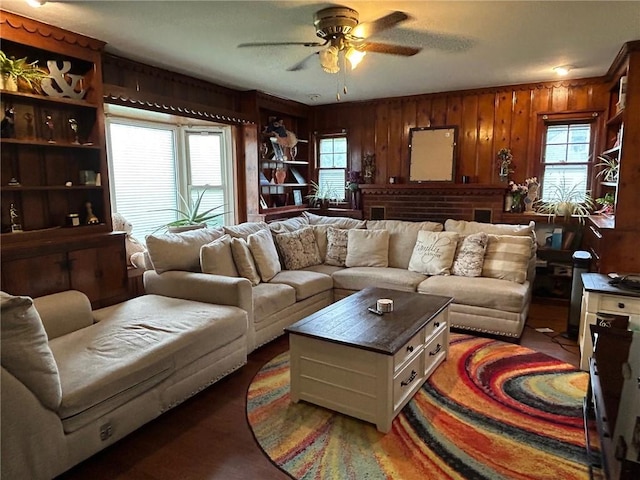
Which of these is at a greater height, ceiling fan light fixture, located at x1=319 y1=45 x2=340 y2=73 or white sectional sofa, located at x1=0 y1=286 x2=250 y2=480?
ceiling fan light fixture, located at x1=319 y1=45 x2=340 y2=73

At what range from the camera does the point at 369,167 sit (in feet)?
19.5

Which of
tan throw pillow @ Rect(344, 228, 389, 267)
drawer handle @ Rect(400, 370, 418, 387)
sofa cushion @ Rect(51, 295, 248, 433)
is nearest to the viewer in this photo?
sofa cushion @ Rect(51, 295, 248, 433)

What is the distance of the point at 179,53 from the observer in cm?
363

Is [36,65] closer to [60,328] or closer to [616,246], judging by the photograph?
[60,328]

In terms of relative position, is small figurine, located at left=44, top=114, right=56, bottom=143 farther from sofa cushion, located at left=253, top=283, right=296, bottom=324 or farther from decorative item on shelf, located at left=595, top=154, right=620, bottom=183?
decorative item on shelf, located at left=595, top=154, right=620, bottom=183

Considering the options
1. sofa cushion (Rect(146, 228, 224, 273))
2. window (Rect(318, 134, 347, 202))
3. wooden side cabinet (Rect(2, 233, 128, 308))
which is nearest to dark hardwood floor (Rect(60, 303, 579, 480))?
sofa cushion (Rect(146, 228, 224, 273))

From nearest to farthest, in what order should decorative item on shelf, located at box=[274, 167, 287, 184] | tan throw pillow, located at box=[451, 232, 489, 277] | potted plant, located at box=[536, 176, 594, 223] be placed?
tan throw pillow, located at box=[451, 232, 489, 277]
potted plant, located at box=[536, 176, 594, 223]
decorative item on shelf, located at box=[274, 167, 287, 184]

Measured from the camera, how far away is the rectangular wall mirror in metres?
5.37

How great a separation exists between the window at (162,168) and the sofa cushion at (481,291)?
3009mm

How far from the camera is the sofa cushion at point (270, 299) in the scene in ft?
10.9

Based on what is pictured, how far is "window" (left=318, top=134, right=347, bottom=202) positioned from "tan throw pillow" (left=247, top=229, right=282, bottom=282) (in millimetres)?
2423

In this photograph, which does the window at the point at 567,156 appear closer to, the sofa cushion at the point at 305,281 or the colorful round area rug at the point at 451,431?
the colorful round area rug at the point at 451,431

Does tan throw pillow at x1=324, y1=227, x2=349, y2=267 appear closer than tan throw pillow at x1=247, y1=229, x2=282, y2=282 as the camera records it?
No

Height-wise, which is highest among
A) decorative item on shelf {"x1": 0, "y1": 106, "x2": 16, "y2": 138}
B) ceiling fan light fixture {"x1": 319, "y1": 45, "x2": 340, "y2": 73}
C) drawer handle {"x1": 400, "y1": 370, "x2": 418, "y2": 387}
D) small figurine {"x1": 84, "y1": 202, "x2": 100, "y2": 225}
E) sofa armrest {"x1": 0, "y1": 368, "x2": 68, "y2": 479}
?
ceiling fan light fixture {"x1": 319, "y1": 45, "x2": 340, "y2": 73}
